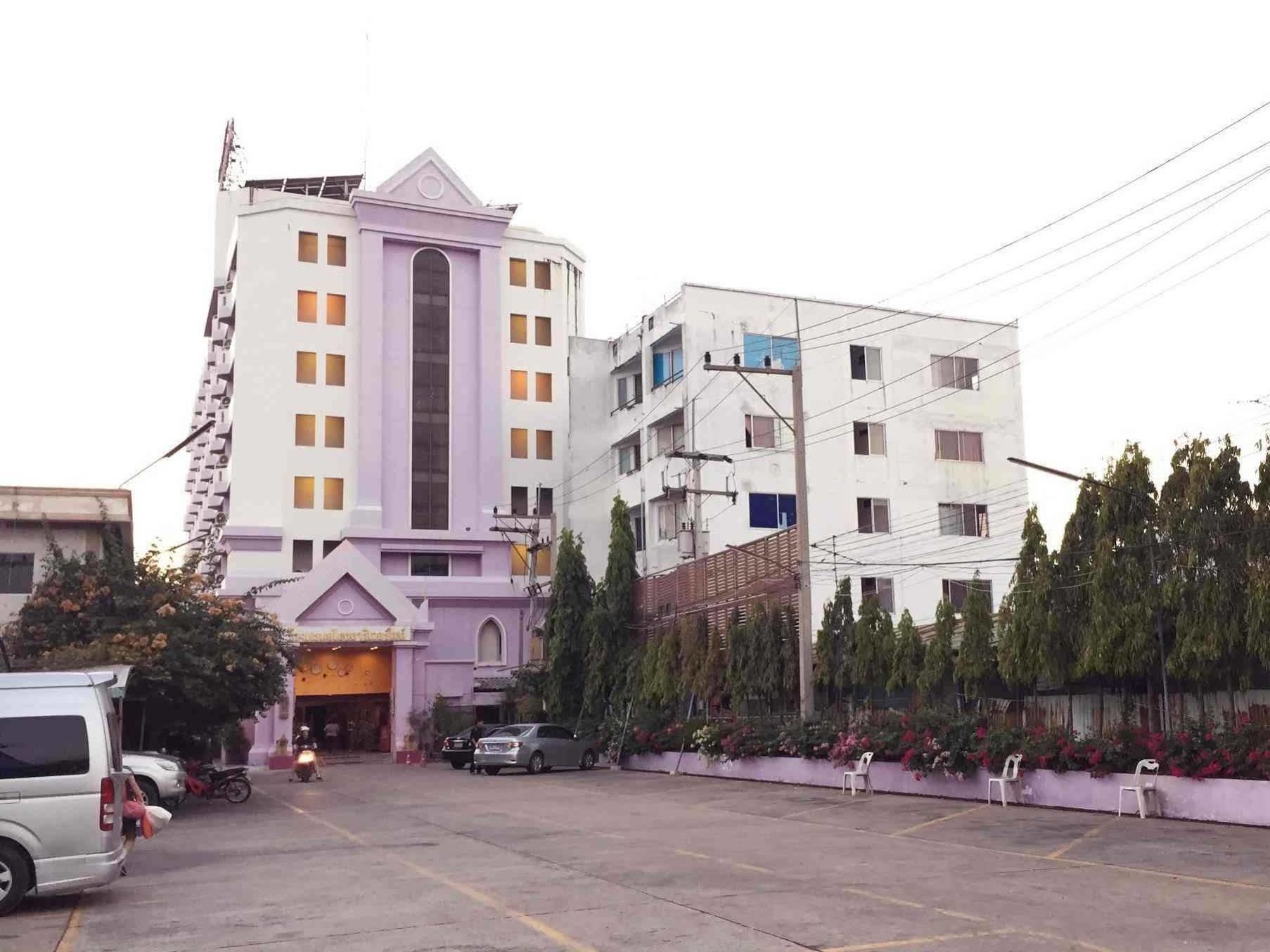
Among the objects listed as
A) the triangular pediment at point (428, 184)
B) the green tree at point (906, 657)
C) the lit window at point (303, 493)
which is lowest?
the green tree at point (906, 657)

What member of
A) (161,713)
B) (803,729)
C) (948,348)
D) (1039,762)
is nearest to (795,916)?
(1039,762)

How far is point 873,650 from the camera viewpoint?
2852 centimetres

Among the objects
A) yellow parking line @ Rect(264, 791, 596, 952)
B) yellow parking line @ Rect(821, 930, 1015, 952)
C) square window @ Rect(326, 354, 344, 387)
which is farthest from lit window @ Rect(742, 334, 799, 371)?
yellow parking line @ Rect(821, 930, 1015, 952)

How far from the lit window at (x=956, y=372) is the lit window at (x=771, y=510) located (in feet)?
27.9

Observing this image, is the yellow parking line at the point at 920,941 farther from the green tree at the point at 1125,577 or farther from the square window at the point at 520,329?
the square window at the point at 520,329

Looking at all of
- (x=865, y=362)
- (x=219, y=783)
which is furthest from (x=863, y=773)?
(x=865, y=362)

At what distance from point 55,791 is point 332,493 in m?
45.6

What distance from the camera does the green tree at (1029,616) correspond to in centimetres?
2288

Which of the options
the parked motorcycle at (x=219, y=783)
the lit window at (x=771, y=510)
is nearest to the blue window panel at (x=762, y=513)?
the lit window at (x=771, y=510)

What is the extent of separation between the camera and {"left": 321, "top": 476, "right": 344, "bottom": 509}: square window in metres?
56.7

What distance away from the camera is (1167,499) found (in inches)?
826

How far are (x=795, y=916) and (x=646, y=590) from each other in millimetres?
30001

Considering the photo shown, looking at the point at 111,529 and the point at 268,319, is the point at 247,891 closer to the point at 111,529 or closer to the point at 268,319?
the point at 111,529

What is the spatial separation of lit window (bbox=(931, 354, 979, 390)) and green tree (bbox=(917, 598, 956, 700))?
2741cm
